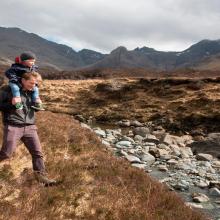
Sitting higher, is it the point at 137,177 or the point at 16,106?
the point at 16,106

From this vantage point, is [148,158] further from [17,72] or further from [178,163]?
[17,72]

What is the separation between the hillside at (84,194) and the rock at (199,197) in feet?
10.4

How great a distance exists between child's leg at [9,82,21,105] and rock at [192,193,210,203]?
8.01 m

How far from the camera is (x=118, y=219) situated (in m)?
8.49

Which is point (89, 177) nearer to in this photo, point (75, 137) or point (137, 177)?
point (137, 177)

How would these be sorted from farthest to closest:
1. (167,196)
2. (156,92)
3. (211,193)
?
(156,92)
(211,193)
(167,196)

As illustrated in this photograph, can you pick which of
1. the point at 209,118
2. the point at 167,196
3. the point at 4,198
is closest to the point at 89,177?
the point at 167,196

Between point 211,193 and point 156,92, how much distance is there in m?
32.1

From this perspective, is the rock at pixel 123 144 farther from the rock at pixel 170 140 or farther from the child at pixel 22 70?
the child at pixel 22 70

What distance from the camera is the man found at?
9203 mm

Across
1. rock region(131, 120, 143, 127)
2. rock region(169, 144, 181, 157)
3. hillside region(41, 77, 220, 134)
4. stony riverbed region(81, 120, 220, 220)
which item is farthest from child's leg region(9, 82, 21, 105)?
rock region(131, 120, 143, 127)

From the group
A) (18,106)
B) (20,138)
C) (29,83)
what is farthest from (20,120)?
(29,83)

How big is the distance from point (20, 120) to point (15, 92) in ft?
2.17

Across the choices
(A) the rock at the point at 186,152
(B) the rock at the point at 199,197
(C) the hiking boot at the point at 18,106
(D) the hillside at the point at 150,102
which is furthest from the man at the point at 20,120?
(D) the hillside at the point at 150,102
